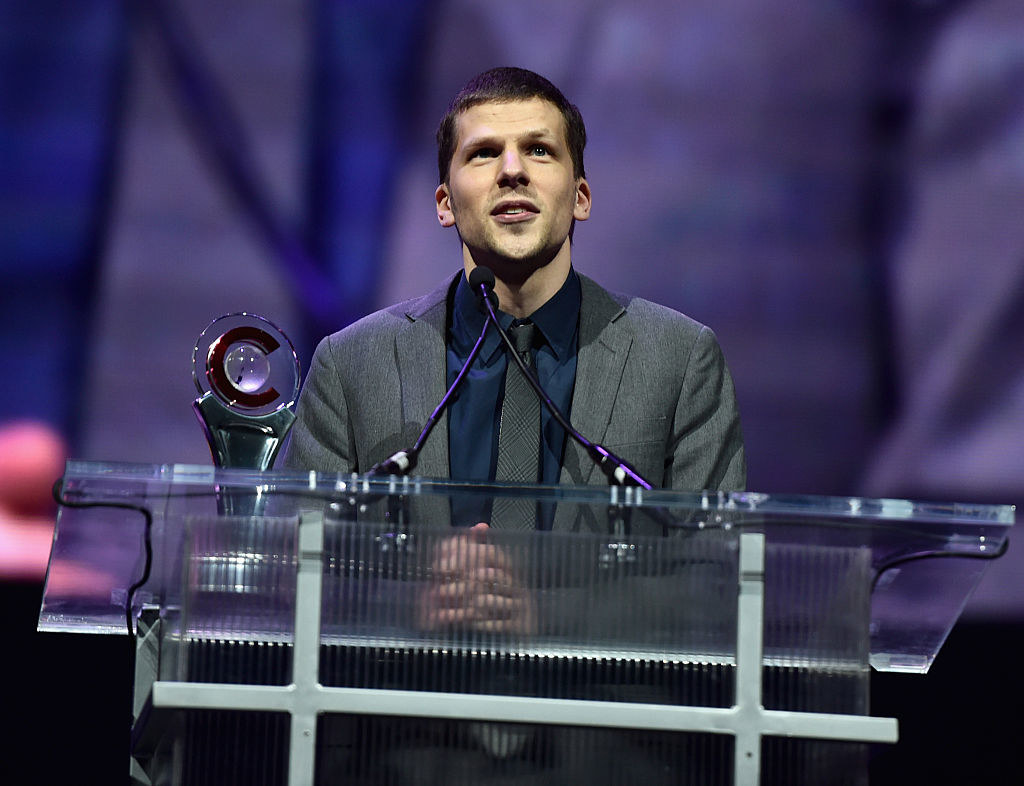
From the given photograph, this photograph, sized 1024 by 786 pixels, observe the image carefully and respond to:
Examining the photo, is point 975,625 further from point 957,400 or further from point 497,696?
point 497,696

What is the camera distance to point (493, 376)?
2100mm

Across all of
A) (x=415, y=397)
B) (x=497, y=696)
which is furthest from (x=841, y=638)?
(x=415, y=397)

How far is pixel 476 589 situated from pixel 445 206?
118 cm

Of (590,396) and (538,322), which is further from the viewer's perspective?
(538,322)

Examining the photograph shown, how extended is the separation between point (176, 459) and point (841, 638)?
1.84 m

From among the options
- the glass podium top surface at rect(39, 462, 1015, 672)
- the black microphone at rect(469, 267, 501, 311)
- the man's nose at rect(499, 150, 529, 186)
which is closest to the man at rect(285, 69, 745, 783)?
the man's nose at rect(499, 150, 529, 186)

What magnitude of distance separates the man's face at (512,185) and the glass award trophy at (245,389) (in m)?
0.56

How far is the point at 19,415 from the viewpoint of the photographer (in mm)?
2717

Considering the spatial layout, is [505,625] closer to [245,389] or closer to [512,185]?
[245,389]

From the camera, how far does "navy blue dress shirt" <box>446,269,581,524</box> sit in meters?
2.05

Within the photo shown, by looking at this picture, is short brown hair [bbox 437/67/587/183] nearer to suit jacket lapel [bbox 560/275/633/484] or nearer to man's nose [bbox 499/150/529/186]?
man's nose [bbox 499/150/529/186]

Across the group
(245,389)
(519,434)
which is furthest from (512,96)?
(245,389)

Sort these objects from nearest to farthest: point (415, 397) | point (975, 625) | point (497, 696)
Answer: point (497, 696), point (415, 397), point (975, 625)

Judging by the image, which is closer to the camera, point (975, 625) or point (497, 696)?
point (497, 696)
